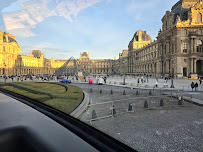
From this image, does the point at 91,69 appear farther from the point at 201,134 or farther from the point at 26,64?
the point at 201,134

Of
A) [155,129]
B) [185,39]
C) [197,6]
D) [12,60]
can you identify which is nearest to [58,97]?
[155,129]

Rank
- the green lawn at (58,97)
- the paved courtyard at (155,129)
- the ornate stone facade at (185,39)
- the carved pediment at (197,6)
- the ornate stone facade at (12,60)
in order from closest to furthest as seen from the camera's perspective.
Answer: the paved courtyard at (155,129) → the green lawn at (58,97) → the ornate stone facade at (185,39) → the carved pediment at (197,6) → the ornate stone facade at (12,60)

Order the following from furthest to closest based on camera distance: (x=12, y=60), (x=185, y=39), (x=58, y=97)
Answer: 1. (x=12, y=60)
2. (x=185, y=39)
3. (x=58, y=97)

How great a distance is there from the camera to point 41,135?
3.27 metres

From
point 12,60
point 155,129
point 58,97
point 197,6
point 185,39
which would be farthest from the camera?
point 12,60

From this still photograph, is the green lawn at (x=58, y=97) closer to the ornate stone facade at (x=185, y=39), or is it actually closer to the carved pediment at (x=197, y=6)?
the ornate stone facade at (x=185, y=39)

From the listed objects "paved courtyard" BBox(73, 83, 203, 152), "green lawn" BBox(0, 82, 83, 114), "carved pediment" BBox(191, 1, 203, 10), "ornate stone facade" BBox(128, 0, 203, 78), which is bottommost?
"paved courtyard" BBox(73, 83, 203, 152)

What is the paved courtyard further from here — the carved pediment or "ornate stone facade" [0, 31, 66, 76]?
"ornate stone facade" [0, 31, 66, 76]

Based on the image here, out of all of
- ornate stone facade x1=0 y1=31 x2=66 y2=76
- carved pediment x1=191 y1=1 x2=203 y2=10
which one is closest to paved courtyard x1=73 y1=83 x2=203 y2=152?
carved pediment x1=191 y1=1 x2=203 y2=10

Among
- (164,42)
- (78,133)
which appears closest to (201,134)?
(78,133)

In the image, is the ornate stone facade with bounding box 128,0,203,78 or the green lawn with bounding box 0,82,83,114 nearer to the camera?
the green lawn with bounding box 0,82,83,114

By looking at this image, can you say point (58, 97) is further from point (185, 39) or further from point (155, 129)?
point (185, 39)

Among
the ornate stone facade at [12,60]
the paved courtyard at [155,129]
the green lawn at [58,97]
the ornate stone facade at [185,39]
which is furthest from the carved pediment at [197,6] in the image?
the ornate stone facade at [12,60]

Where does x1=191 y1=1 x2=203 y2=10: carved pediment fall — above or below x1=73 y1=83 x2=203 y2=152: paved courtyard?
above
